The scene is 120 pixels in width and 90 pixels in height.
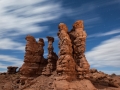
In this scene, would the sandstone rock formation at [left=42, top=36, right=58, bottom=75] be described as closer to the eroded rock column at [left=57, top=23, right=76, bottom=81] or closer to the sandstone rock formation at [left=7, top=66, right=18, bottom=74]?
the eroded rock column at [left=57, top=23, right=76, bottom=81]

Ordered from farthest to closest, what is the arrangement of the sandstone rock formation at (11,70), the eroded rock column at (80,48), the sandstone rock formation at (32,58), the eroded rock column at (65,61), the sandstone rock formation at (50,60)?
1. the sandstone rock formation at (11,70)
2. the sandstone rock formation at (32,58)
3. the sandstone rock formation at (50,60)
4. the eroded rock column at (80,48)
5. the eroded rock column at (65,61)

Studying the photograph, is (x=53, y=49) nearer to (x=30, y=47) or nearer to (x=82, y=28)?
(x=30, y=47)

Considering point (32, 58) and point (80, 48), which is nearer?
point (80, 48)

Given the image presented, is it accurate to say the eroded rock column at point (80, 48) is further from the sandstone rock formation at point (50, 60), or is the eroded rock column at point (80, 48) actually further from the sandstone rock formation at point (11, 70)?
the sandstone rock formation at point (11, 70)

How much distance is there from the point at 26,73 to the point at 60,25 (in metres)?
13.3

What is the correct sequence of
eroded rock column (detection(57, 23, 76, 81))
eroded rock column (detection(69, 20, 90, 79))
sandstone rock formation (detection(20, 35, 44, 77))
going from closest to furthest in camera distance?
eroded rock column (detection(57, 23, 76, 81))
eroded rock column (detection(69, 20, 90, 79))
sandstone rock formation (detection(20, 35, 44, 77))

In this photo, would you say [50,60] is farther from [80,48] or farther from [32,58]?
[80,48]

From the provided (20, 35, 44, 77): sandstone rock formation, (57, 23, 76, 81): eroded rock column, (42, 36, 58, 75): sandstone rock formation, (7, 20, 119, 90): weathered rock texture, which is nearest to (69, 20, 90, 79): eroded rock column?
(7, 20, 119, 90): weathered rock texture

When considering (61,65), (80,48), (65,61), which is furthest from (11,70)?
(65,61)

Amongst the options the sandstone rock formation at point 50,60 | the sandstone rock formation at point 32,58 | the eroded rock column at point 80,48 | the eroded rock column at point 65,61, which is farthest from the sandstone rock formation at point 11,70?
the eroded rock column at point 65,61

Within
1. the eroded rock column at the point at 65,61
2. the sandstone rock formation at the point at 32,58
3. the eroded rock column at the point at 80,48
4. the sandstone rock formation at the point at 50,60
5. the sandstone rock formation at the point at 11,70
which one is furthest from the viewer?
the sandstone rock formation at the point at 11,70

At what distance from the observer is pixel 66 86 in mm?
32688

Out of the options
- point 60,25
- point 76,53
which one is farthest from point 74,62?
point 60,25

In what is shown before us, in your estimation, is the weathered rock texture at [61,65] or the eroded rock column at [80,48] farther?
the eroded rock column at [80,48]
